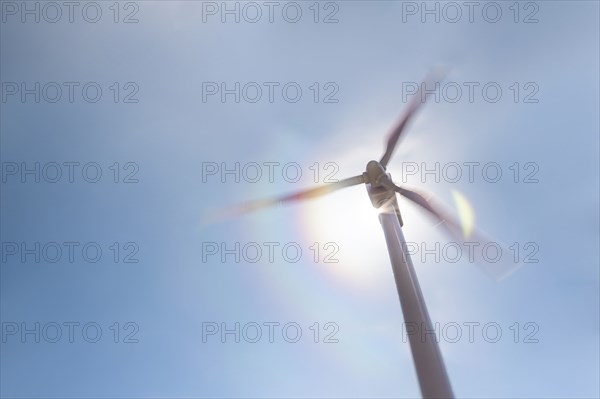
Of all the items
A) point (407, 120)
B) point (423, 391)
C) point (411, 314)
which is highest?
point (407, 120)

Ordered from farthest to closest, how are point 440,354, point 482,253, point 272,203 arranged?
point 272,203 → point 482,253 → point 440,354

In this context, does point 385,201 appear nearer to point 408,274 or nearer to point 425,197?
point 425,197

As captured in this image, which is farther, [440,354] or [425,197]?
[425,197]

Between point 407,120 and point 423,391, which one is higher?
point 407,120

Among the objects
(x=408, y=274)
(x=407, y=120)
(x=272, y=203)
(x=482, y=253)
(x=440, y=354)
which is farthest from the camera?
(x=407, y=120)

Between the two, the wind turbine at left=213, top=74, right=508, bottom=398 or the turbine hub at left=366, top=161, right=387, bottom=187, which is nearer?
the wind turbine at left=213, top=74, right=508, bottom=398

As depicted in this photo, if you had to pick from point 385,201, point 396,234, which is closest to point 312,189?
point 385,201

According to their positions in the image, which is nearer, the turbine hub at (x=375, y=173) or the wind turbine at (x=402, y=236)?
the wind turbine at (x=402, y=236)

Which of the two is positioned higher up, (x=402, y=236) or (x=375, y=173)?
(x=375, y=173)
